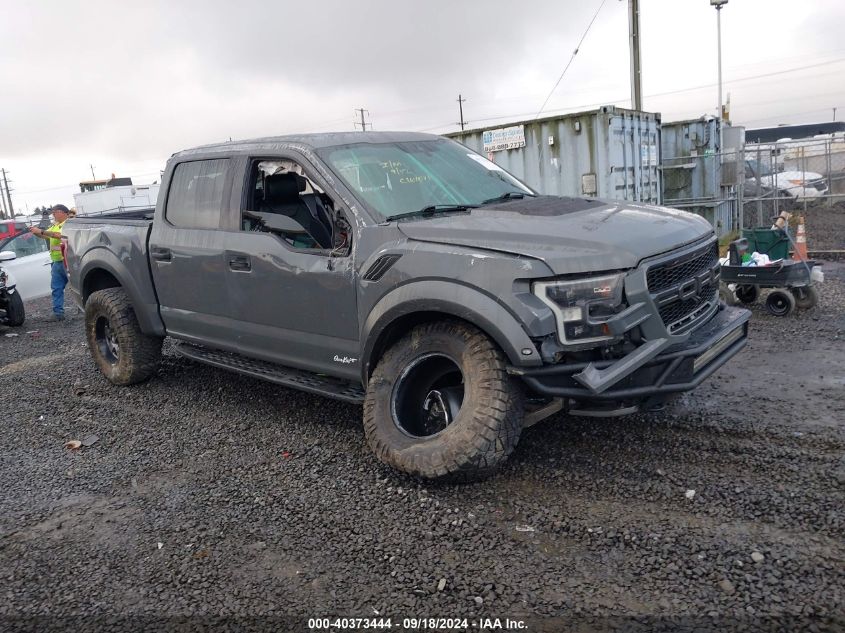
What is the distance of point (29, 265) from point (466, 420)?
11.5 meters

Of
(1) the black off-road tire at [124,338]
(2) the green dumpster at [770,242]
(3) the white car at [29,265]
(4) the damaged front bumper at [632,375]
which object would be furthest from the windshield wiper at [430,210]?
(3) the white car at [29,265]

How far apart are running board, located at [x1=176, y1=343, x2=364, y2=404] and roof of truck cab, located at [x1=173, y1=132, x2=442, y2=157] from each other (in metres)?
1.52

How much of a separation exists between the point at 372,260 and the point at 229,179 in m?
1.62

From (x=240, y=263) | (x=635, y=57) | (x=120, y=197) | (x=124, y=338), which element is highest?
(x=635, y=57)

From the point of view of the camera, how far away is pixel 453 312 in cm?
362

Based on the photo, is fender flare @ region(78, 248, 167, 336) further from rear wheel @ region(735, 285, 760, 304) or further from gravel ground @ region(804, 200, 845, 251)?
gravel ground @ region(804, 200, 845, 251)

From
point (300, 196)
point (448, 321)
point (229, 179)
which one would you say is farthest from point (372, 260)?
point (229, 179)

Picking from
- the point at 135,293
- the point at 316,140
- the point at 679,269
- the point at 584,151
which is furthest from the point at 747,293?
the point at 135,293

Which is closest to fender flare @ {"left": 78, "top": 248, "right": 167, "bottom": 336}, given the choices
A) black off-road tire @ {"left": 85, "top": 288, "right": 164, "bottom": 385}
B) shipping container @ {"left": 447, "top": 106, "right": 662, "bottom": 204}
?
black off-road tire @ {"left": 85, "top": 288, "right": 164, "bottom": 385}

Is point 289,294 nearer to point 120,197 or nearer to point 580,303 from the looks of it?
point 580,303

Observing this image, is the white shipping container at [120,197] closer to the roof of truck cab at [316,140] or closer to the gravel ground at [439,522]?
the roof of truck cab at [316,140]

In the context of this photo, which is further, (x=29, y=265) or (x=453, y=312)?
(x=29, y=265)

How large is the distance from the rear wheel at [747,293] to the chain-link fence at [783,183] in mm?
4736

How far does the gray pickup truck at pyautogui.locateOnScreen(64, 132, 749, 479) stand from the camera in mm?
3422
